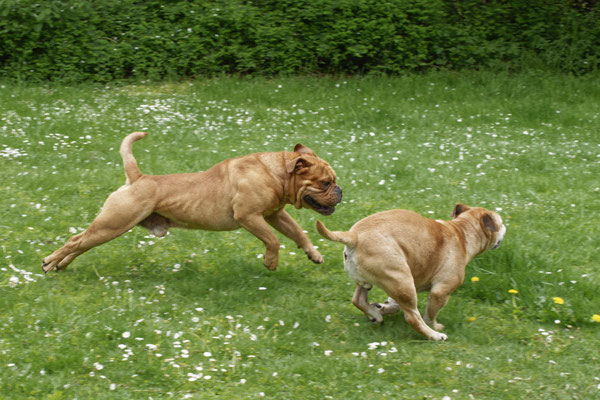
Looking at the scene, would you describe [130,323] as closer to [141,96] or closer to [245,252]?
[245,252]

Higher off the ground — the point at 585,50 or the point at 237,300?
the point at 585,50

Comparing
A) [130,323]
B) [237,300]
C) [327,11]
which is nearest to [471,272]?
[237,300]

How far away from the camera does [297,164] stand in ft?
21.7

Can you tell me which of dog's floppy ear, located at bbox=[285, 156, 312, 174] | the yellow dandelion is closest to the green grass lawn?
the yellow dandelion

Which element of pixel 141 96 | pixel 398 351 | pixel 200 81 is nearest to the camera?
pixel 398 351

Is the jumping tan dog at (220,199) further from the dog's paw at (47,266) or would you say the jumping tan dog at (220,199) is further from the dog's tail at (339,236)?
the dog's tail at (339,236)

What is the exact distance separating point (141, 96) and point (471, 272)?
8.31 meters

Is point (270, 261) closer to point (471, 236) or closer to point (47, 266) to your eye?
point (471, 236)

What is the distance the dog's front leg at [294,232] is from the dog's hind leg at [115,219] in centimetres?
117

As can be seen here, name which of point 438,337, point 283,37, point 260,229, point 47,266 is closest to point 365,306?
point 438,337

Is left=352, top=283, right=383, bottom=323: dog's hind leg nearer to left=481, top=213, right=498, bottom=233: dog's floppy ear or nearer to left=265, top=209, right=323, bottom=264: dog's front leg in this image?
left=265, top=209, right=323, bottom=264: dog's front leg

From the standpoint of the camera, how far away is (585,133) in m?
11.9

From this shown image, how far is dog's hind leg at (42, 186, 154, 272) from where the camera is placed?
6.62 meters

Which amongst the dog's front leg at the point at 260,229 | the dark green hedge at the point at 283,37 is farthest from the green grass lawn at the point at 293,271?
the dark green hedge at the point at 283,37
